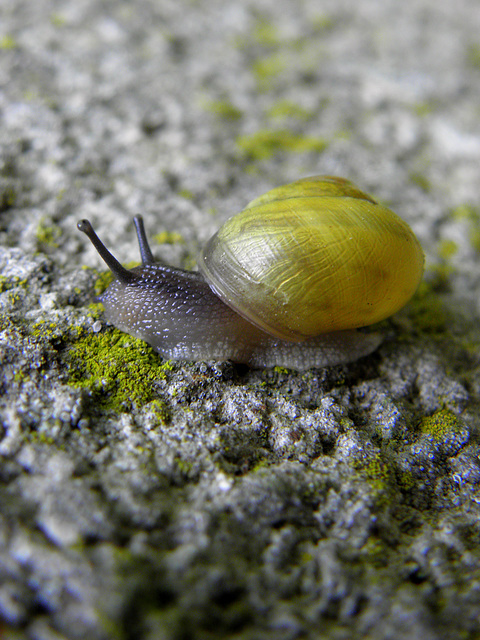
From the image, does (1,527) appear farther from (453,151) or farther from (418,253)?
(453,151)

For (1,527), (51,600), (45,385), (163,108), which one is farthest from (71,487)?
(163,108)

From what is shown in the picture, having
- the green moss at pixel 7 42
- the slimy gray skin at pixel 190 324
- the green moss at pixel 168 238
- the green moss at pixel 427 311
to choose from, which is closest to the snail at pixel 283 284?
the slimy gray skin at pixel 190 324

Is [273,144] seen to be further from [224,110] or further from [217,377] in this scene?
[217,377]

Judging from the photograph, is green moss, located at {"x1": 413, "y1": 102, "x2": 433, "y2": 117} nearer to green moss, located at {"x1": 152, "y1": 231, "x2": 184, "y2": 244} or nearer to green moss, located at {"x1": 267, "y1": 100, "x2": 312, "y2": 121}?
green moss, located at {"x1": 267, "y1": 100, "x2": 312, "y2": 121}

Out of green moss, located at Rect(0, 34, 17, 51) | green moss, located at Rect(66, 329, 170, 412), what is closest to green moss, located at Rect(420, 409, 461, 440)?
green moss, located at Rect(66, 329, 170, 412)

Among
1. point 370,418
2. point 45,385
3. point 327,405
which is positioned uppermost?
point 45,385

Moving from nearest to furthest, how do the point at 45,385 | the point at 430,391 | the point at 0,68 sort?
the point at 45,385
the point at 430,391
the point at 0,68
